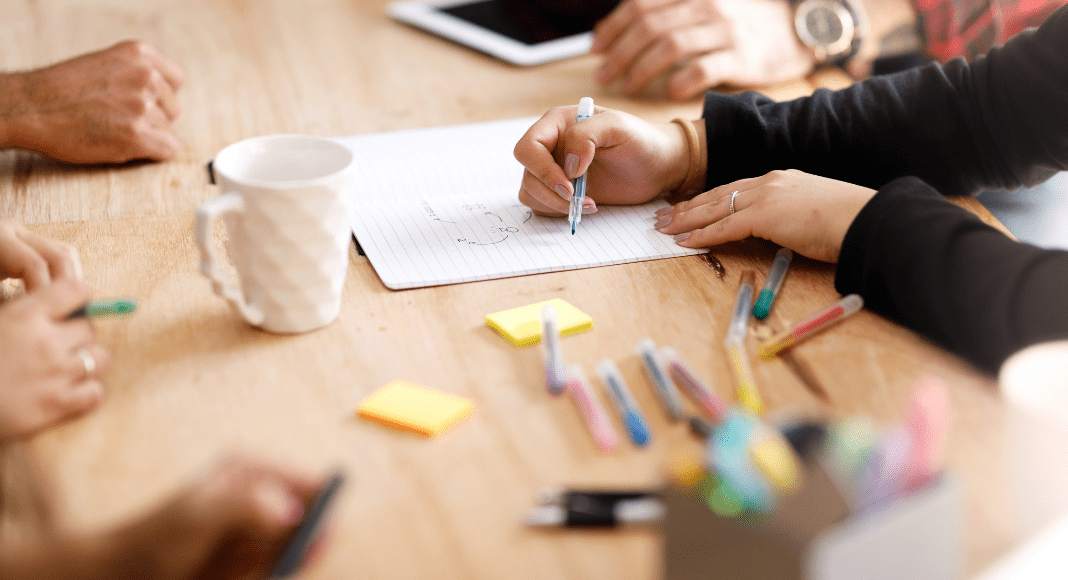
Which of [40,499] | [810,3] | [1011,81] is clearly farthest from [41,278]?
[810,3]

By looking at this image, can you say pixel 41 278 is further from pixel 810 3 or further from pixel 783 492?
pixel 810 3

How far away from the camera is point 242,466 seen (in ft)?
1.44

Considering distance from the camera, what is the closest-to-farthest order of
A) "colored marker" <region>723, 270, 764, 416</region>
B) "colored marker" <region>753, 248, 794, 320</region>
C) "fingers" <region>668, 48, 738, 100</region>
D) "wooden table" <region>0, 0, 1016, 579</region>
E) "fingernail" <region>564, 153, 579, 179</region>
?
1. "wooden table" <region>0, 0, 1016, 579</region>
2. "colored marker" <region>723, 270, 764, 416</region>
3. "colored marker" <region>753, 248, 794, 320</region>
4. "fingernail" <region>564, 153, 579, 179</region>
5. "fingers" <region>668, 48, 738, 100</region>

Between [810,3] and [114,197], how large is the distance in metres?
1.01

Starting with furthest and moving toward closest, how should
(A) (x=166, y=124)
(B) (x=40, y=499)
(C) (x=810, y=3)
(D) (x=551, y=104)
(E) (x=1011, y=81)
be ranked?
(C) (x=810, y=3), (D) (x=551, y=104), (A) (x=166, y=124), (E) (x=1011, y=81), (B) (x=40, y=499)

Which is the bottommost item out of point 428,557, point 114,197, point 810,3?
point 114,197

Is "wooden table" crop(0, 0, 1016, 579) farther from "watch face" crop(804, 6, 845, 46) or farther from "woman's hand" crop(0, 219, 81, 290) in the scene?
"watch face" crop(804, 6, 845, 46)

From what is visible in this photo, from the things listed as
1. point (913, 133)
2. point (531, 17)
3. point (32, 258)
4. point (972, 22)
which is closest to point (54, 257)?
point (32, 258)

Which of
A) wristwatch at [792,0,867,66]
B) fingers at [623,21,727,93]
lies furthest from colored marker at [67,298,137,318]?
wristwatch at [792,0,867,66]

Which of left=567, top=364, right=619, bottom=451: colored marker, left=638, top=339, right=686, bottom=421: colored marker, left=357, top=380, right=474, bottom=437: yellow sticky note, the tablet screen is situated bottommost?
the tablet screen

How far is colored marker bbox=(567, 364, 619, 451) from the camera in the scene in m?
0.51

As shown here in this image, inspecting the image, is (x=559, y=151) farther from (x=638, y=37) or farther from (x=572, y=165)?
(x=638, y=37)

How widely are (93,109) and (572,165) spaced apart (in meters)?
0.57

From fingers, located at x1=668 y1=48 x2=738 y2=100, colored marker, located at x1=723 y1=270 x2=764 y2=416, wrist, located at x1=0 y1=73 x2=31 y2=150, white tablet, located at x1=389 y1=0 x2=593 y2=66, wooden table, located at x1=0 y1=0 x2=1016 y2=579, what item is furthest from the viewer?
white tablet, located at x1=389 y1=0 x2=593 y2=66
